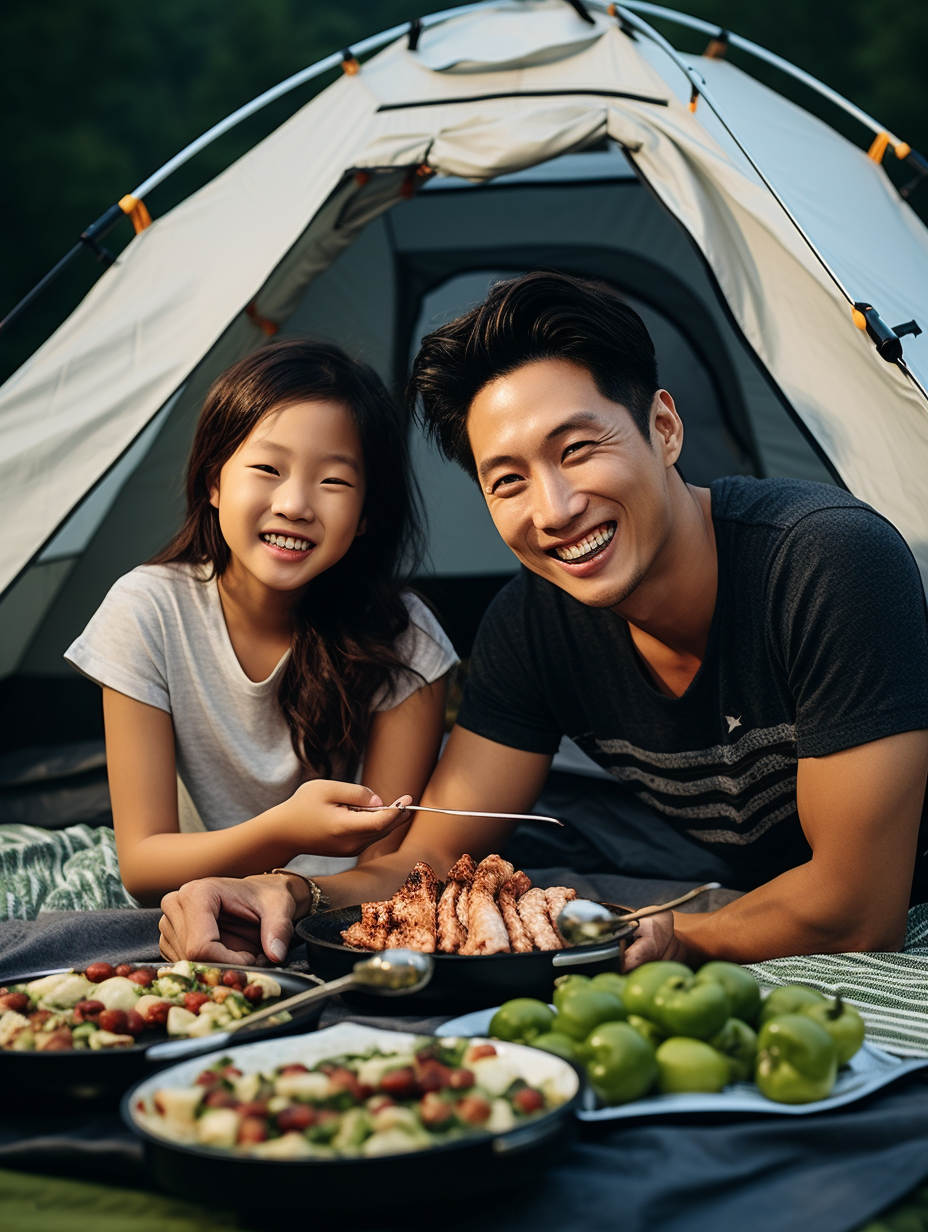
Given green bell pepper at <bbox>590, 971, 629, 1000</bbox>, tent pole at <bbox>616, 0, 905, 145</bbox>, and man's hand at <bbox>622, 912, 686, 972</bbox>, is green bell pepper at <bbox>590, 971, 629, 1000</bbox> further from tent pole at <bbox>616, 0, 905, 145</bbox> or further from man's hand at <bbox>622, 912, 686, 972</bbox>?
tent pole at <bbox>616, 0, 905, 145</bbox>

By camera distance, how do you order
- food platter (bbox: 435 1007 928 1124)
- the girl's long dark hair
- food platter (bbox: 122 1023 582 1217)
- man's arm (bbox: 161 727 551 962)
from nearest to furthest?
food platter (bbox: 122 1023 582 1217) → food platter (bbox: 435 1007 928 1124) → man's arm (bbox: 161 727 551 962) → the girl's long dark hair

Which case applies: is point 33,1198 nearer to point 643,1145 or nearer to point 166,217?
point 643,1145

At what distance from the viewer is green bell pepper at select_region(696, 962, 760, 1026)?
1.06 meters

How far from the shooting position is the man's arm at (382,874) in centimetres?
142

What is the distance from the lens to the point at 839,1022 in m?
1.04

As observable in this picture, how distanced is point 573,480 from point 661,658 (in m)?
0.36

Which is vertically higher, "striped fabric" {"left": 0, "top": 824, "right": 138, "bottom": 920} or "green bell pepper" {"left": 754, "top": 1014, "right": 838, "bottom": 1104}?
"striped fabric" {"left": 0, "top": 824, "right": 138, "bottom": 920}

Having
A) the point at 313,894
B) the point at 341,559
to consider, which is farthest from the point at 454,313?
the point at 313,894

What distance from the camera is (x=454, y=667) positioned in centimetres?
203

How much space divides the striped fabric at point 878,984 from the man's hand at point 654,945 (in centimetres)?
10

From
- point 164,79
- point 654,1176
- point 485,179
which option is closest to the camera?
point 654,1176

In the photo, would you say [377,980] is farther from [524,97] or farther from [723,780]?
[524,97]

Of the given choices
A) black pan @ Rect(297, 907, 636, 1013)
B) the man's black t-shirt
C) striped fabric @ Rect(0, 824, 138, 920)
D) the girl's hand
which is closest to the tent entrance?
striped fabric @ Rect(0, 824, 138, 920)

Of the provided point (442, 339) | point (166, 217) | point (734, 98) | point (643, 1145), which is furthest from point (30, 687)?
point (643, 1145)
